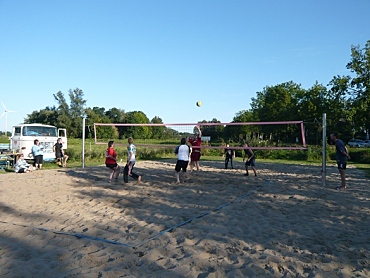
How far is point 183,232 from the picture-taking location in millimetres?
4766

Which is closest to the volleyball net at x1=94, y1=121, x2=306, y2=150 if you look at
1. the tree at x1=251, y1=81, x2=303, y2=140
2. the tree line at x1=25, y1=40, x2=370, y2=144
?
the tree line at x1=25, y1=40, x2=370, y2=144

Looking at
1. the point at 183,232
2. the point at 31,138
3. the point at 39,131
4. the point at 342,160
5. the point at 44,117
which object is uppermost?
the point at 44,117

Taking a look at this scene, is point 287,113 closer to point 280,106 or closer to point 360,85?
point 280,106

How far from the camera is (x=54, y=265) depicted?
363 cm

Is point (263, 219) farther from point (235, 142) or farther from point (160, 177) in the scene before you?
point (235, 142)

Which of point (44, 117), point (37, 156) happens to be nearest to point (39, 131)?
point (37, 156)

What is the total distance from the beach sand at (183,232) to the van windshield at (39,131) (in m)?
7.61

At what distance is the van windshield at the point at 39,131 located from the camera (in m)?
15.5

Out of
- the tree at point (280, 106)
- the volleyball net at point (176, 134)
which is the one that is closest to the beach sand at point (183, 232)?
the volleyball net at point (176, 134)

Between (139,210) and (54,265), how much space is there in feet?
8.48

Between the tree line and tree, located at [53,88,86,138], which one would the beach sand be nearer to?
the tree line

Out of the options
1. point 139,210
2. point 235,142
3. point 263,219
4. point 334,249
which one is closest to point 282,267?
point 334,249

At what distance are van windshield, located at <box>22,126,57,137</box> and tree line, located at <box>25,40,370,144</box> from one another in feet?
5.83

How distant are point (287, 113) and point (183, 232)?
44964 mm
